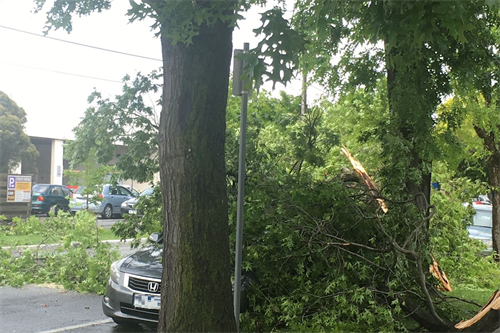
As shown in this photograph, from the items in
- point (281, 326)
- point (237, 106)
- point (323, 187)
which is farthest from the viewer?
point (237, 106)

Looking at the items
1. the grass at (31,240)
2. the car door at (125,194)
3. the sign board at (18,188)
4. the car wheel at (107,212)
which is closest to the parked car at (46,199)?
the car wheel at (107,212)

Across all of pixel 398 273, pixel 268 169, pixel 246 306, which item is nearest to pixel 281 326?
pixel 246 306

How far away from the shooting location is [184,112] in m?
4.18

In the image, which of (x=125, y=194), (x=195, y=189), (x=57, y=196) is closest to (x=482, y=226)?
(x=195, y=189)

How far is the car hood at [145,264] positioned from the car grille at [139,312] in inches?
14.6

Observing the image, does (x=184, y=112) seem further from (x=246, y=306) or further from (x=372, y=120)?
(x=372, y=120)

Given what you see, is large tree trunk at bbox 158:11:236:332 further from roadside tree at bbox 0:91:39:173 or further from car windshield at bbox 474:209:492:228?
roadside tree at bbox 0:91:39:173

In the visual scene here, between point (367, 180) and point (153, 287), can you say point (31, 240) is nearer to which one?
point (153, 287)

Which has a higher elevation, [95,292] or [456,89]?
[456,89]

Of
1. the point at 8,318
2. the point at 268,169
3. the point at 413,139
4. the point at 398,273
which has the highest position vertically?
the point at 413,139

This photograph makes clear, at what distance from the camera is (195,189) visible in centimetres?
411

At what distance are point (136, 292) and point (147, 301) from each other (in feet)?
0.60

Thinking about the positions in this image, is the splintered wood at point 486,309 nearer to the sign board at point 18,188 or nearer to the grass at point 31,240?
the grass at point 31,240

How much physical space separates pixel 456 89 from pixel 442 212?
218cm
